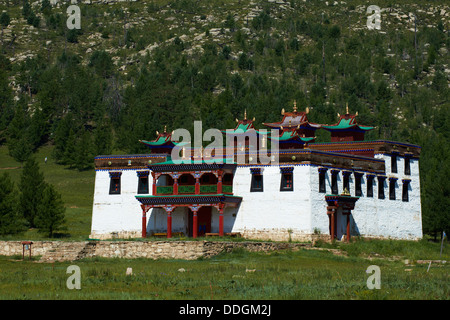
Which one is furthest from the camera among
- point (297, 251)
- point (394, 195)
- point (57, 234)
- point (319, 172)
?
point (57, 234)

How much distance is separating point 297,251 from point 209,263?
8.85 m

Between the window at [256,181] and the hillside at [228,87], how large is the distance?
1729cm

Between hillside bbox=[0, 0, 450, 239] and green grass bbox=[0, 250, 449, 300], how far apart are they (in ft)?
83.7

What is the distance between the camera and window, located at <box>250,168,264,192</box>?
2499 inches

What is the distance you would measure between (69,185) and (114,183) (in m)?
35.0

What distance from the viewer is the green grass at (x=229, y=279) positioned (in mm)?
32781

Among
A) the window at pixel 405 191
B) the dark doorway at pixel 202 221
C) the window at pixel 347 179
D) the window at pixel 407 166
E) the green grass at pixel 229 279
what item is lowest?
the green grass at pixel 229 279

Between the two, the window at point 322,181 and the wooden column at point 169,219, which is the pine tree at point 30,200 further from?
the window at point 322,181

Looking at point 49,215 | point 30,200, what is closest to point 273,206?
point 49,215

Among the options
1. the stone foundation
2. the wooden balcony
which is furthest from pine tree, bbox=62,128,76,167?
the stone foundation

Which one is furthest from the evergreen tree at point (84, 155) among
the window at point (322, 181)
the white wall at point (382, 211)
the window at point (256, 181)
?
the window at point (322, 181)

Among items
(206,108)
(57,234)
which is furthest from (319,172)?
(206,108)
